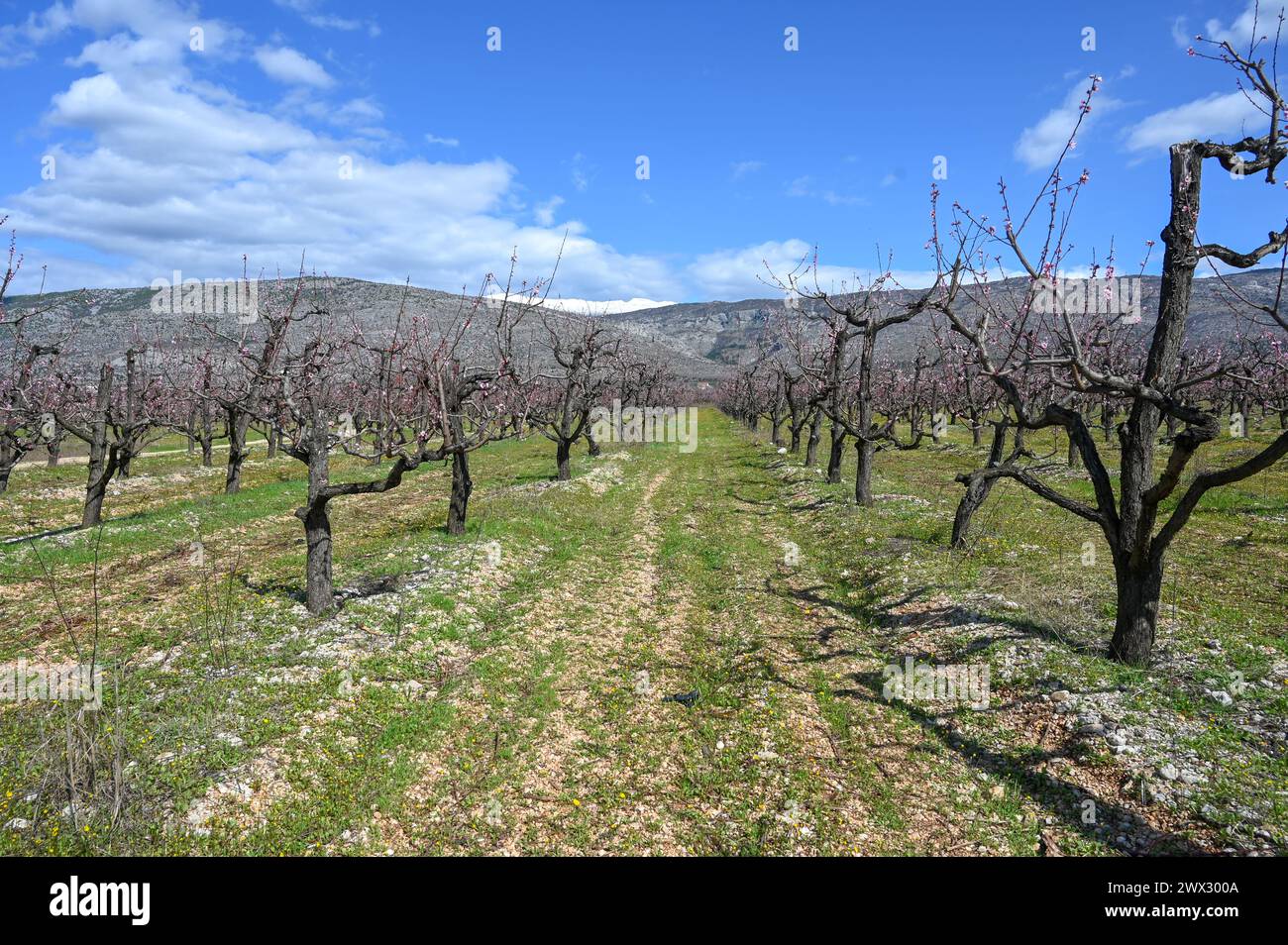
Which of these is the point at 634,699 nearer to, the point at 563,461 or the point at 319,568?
the point at 319,568

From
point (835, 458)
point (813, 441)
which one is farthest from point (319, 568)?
point (813, 441)

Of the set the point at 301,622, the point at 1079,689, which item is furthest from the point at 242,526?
the point at 1079,689

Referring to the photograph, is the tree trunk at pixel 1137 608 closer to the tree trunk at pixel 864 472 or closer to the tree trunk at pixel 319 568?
the tree trunk at pixel 319 568

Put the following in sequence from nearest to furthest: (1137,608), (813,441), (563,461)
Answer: (1137,608) < (563,461) < (813,441)

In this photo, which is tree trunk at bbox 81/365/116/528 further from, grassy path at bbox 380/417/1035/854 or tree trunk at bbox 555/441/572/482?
tree trunk at bbox 555/441/572/482

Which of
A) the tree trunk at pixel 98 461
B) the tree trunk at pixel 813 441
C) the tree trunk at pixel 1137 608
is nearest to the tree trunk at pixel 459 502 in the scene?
the tree trunk at pixel 98 461

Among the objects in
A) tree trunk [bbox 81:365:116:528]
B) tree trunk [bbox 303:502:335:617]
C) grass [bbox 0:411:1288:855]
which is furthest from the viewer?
tree trunk [bbox 81:365:116:528]

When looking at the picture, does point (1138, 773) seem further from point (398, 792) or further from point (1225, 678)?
point (398, 792)

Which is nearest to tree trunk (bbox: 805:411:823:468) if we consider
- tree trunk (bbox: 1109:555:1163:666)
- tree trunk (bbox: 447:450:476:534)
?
tree trunk (bbox: 447:450:476:534)

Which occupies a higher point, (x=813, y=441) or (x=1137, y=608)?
(x=813, y=441)

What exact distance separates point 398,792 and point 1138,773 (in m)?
9.21

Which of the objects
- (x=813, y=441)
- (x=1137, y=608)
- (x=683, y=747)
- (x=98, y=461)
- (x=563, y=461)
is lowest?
(x=683, y=747)

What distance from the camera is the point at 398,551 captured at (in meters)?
18.5

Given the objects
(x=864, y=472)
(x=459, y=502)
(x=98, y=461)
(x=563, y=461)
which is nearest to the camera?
(x=459, y=502)
